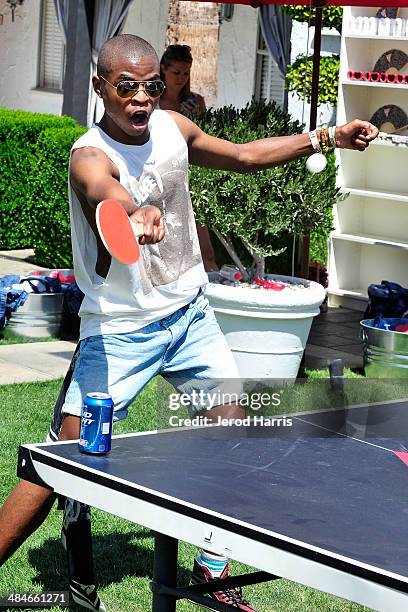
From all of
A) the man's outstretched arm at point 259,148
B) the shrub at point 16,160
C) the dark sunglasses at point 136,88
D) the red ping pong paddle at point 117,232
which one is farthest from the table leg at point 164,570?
the shrub at point 16,160

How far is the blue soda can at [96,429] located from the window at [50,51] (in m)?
15.4

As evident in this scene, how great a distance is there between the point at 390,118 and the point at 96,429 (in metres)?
6.85

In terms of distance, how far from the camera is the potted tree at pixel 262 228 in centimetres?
676

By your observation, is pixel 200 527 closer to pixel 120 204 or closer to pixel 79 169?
pixel 120 204

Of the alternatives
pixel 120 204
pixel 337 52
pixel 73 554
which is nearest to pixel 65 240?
pixel 337 52

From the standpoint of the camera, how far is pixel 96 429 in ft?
10.2

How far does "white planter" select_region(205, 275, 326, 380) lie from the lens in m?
6.74

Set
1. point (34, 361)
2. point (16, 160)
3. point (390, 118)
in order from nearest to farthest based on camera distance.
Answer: point (34, 361) → point (390, 118) → point (16, 160)

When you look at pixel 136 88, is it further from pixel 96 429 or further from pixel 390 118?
pixel 390 118

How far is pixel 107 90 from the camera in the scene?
147 inches

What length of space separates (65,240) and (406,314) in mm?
4034

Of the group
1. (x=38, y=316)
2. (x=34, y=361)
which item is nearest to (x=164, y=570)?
(x=34, y=361)

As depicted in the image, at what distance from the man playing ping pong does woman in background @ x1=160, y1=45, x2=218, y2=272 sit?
11.5 feet

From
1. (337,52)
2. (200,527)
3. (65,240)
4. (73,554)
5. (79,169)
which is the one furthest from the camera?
(337,52)
